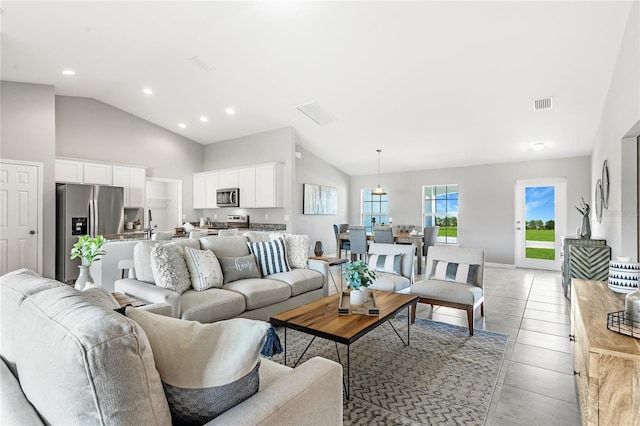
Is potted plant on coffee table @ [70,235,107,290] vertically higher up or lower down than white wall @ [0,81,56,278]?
lower down

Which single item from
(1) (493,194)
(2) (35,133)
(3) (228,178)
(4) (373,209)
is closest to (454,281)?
(1) (493,194)

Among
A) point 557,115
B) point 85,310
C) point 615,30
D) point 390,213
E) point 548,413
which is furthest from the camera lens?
point 390,213

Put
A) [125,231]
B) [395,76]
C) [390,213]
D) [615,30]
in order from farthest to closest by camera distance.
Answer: [390,213] < [125,231] < [395,76] < [615,30]

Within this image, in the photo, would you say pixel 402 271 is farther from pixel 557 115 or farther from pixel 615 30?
pixel 557 115

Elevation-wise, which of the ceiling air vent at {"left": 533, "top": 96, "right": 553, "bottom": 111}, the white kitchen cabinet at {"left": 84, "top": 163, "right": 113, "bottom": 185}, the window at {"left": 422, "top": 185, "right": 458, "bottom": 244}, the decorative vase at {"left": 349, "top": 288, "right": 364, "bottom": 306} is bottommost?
the decorative vase at {"left": 349, "top": 288, "right": 364, "bottom": 306}

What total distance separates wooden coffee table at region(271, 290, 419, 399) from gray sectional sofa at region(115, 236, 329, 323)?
0.67 metres

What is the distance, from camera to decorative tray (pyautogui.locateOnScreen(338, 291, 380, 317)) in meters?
2.43

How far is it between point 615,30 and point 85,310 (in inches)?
178

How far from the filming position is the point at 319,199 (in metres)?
7.93

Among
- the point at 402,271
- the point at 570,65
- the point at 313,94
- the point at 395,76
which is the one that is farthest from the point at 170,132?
the point at 570,65

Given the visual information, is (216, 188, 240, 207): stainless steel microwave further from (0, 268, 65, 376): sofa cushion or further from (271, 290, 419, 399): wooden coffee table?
(0, 268, 65, 376): sofa cushion

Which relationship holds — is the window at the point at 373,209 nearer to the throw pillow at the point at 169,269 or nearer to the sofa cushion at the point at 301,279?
the sofa cushion at the point at 301,279

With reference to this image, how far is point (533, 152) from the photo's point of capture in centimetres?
630

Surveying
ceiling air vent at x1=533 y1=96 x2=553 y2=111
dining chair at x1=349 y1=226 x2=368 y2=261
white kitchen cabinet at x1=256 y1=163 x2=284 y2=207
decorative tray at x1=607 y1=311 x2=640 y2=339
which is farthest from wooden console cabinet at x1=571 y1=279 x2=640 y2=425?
white kitchen cabinet at x1=256 y1=163 x2=284 y2=207
